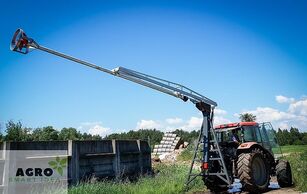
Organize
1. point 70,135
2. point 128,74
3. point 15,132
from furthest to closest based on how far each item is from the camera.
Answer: point 70,135 → point 15,132 → point 128,74

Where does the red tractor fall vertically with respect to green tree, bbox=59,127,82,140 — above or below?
below

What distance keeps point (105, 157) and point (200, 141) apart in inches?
139

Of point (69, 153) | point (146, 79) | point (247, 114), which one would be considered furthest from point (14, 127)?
point (247, 114)

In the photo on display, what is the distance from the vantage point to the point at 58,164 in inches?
422

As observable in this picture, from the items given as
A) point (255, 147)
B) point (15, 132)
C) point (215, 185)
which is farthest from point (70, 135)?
point (255, 147)

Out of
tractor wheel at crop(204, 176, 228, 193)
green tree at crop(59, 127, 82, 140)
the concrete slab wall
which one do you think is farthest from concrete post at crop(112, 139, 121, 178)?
green tree at crop(59, 127, 82, 140)

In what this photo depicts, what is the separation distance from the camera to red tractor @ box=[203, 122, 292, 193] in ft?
34.6

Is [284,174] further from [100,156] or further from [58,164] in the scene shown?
[58,164]

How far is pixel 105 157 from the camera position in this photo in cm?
1252

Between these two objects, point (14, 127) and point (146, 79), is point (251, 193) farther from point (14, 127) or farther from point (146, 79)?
point (14, 127)

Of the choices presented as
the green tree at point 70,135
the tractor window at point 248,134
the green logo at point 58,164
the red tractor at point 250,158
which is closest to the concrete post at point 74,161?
the green logo at point 58,164

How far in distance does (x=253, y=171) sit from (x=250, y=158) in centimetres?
58

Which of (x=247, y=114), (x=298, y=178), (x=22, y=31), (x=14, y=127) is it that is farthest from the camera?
(x=247, y=114)

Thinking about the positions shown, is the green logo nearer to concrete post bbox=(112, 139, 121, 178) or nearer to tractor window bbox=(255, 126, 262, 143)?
concrete post bbox=(112, 139, 121, 178)
